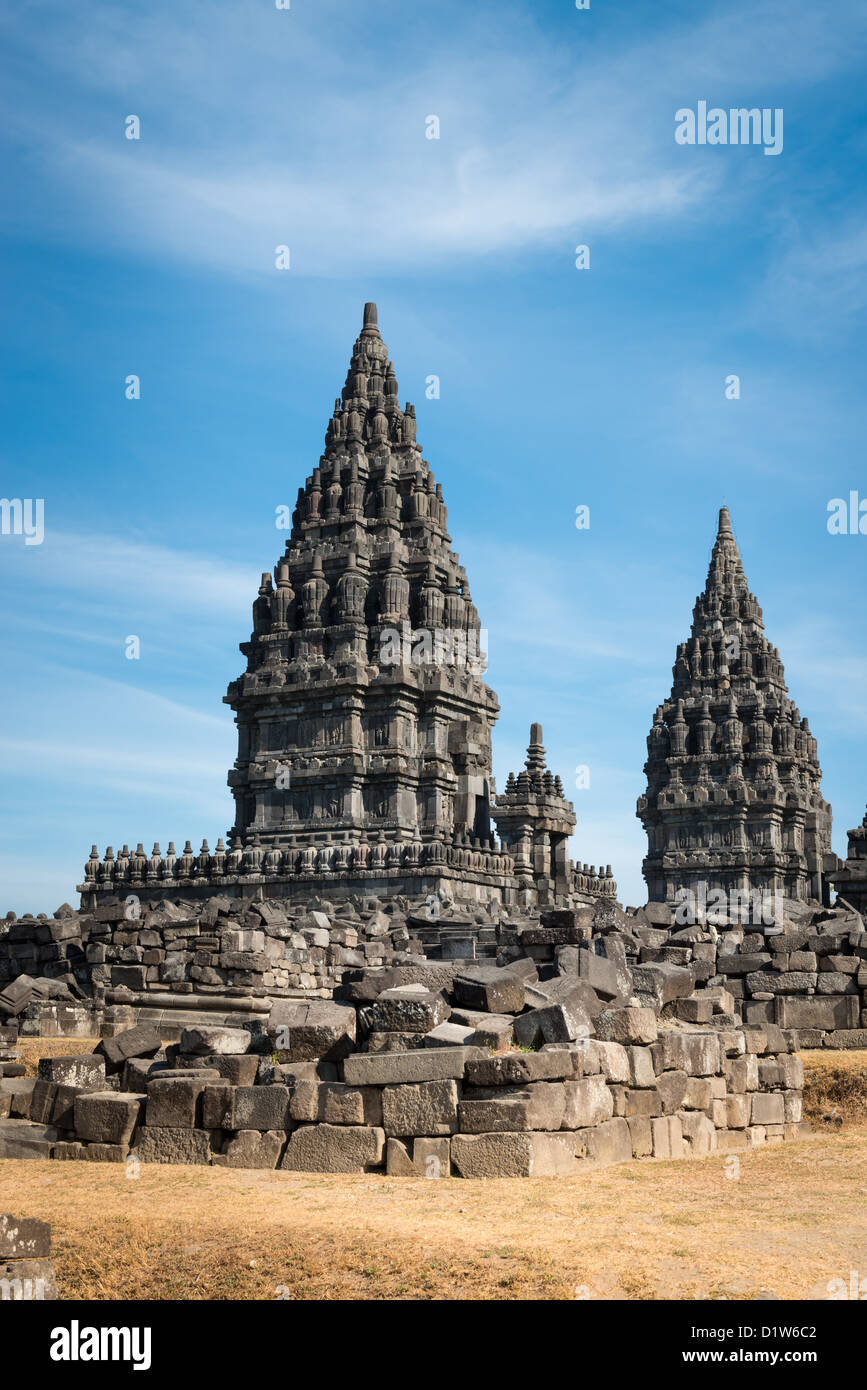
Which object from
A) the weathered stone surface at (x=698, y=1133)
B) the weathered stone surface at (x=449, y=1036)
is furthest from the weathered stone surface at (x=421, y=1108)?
the weathered stone surface at (x=698, y=1133)

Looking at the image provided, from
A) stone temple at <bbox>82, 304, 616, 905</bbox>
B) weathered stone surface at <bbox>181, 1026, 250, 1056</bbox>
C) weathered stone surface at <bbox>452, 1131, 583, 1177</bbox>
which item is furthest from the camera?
stone temple at <bbox>82, 304, 616, 905</bbox>

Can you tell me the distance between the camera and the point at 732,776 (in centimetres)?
6719

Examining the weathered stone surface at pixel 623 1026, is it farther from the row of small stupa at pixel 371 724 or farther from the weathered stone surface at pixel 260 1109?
the row of small stupa at pixel 371 724

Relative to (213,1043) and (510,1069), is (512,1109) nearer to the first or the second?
(510,1069)

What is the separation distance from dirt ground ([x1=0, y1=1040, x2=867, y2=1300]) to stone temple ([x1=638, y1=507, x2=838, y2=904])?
5290 cm

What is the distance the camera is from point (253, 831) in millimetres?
41188

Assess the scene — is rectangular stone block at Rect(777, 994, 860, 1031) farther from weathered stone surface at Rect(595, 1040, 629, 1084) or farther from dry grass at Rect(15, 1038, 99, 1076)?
dry grass at Rect(15, 1038, 99, 1076)

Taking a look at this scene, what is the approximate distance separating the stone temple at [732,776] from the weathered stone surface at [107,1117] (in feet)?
171

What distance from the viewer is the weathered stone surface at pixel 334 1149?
11.0 meters

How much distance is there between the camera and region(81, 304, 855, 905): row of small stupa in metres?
37.4

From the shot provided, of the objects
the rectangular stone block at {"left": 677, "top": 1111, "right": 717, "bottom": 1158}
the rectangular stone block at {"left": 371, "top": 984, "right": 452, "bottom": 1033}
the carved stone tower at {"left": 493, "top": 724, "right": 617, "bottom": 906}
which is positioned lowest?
the rectangular stone block at {"left": 677, "top": 1111, "right": 717, "bottom": 1158}

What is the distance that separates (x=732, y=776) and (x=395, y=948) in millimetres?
42914

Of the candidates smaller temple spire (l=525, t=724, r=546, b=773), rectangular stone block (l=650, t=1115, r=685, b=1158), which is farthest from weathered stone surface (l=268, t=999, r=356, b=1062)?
smaller temple spire (l=525, t=724, r=546, b=773)
